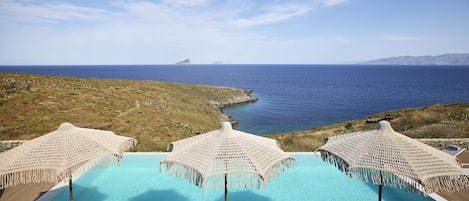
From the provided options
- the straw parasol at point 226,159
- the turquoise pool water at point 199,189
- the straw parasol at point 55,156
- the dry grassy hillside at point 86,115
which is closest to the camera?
the straw parasol at point 226,159

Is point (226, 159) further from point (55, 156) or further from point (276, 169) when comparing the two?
point (55, 156)

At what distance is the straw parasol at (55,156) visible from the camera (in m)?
5.85

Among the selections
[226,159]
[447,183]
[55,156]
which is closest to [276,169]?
[226,159]

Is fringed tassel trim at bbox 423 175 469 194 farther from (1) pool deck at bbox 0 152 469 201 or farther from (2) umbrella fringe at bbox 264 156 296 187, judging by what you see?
(2) umbrella fringe at bbox 264 156 296 187

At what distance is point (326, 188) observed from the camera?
9.71 m

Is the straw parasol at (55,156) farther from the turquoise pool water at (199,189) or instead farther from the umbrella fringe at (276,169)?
the umbrella fringe at (276,169)

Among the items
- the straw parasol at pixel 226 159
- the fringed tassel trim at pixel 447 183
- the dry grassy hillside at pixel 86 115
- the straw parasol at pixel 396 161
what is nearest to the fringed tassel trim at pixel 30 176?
the straw parasol at pixel 226 159

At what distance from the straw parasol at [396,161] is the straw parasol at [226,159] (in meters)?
1.45

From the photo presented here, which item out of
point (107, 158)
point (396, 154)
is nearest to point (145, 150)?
point (107, 158)

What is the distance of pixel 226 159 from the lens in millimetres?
5867

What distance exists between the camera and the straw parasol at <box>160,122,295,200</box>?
18.7 feet

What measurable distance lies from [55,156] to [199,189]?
4870 millimetres

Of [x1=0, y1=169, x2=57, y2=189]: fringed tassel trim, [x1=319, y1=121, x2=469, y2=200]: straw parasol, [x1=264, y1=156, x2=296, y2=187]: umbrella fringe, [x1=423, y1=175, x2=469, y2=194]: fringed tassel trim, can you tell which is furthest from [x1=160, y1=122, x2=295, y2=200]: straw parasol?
[x1=423, y1=175, x2=469, y2=194]: fringed tassel trim

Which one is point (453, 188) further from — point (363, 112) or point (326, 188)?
point (363, 112)
